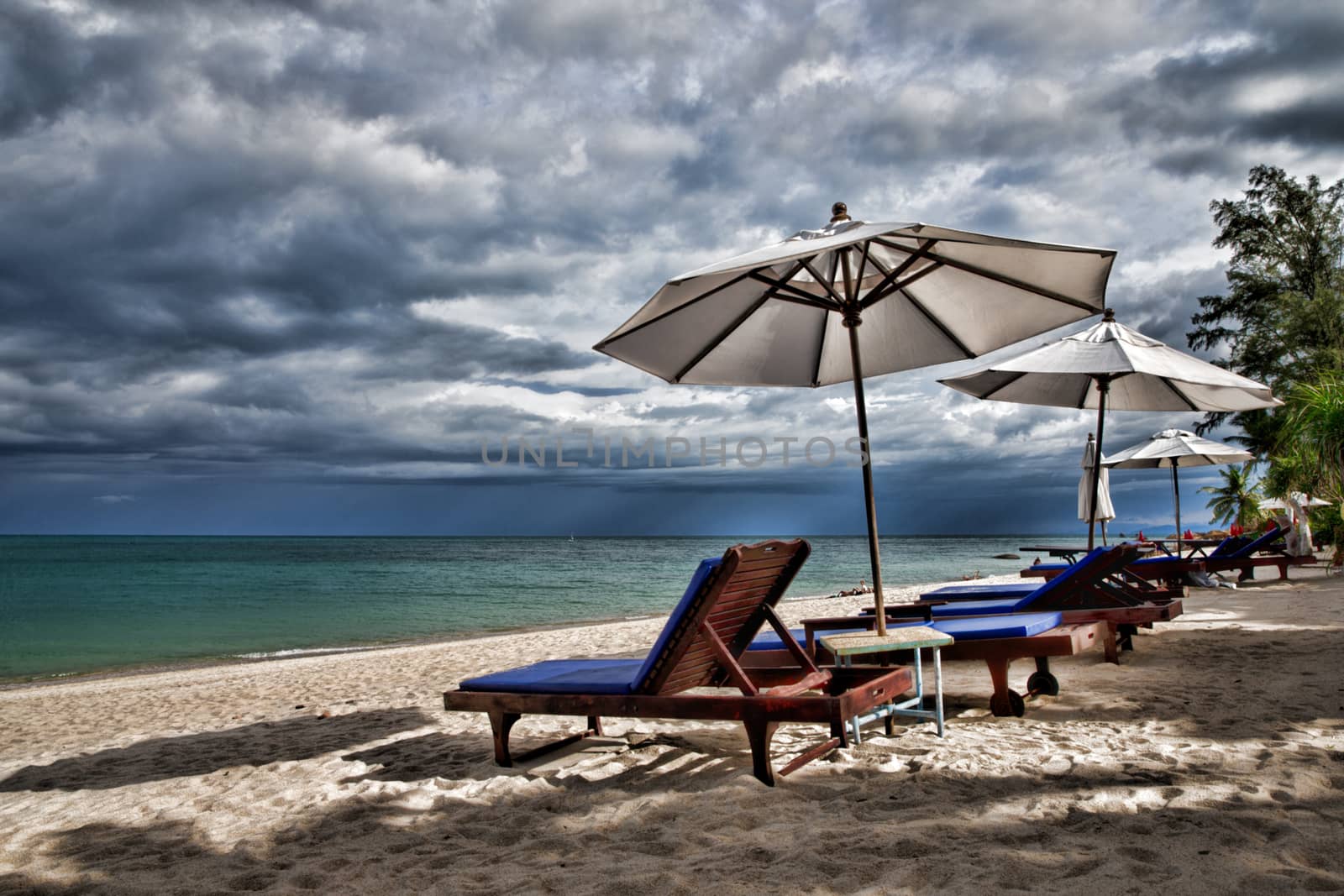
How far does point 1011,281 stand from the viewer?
480 cm

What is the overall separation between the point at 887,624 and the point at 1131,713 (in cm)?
162

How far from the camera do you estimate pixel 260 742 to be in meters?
5.29

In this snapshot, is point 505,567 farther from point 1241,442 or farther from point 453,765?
point 453,765

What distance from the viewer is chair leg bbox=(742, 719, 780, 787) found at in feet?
A: 11.5

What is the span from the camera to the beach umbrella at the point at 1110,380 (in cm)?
641

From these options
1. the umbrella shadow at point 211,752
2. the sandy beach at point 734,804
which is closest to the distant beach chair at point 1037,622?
the sandy beach at point 734,804

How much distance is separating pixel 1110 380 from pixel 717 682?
5.88 m

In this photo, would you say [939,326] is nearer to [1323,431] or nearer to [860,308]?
[860,308]

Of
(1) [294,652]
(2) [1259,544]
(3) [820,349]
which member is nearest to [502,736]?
(3) [820,349]

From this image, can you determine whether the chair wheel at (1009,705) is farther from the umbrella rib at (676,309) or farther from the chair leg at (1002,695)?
the umbrella rib at (676,309)

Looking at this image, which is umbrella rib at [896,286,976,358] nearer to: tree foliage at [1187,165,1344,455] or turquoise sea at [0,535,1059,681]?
turquoise sea at [0,535,1059,681]

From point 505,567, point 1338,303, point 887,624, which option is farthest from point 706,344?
point 505,567

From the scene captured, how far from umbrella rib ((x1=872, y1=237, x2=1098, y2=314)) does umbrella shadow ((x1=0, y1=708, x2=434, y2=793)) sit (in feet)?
14.5

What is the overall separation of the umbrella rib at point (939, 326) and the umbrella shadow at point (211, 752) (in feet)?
14.5
